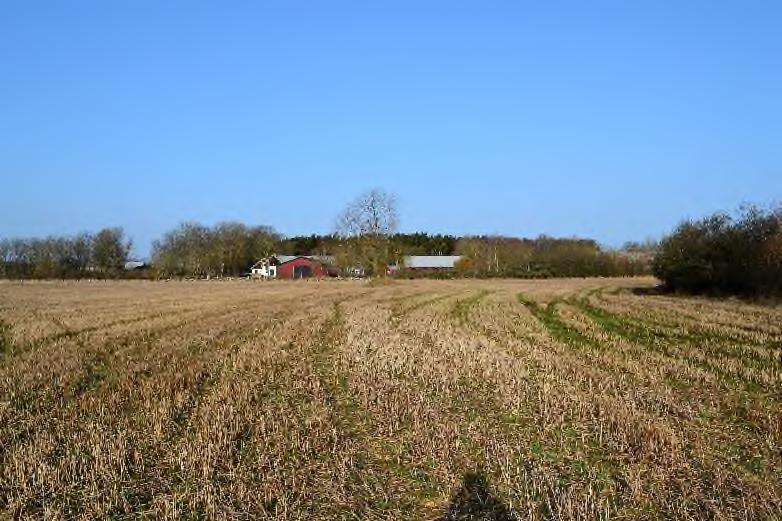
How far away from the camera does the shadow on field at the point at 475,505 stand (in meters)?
6.33

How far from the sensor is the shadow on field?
6328 mm

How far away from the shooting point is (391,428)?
31.1ft

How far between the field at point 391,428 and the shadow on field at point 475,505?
1.1 inches

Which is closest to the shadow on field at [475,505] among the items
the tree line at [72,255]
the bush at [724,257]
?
the bush at [724,257]

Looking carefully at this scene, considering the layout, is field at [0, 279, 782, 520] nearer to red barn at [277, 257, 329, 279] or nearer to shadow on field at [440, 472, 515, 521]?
shadow on field at [440, 472, 515, 521]

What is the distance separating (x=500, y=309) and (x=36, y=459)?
27.0 meters

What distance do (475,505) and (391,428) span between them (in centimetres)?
296

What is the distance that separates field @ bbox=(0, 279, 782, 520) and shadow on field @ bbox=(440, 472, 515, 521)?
3cm

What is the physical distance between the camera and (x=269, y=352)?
1692cm

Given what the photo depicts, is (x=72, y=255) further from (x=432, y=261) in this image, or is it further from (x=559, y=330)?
(x=559, y=330)

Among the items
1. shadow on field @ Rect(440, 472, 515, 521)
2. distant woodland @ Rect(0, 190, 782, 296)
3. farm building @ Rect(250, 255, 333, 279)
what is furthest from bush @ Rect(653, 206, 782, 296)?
farm building @ Rect(250, 255, 333, 279)

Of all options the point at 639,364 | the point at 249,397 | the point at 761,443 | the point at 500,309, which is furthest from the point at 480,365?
the point at 500,309

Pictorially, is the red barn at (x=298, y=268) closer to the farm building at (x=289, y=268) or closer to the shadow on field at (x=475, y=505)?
the farm building at (x=289, y=268)

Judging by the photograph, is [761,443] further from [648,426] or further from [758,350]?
[758,350]
